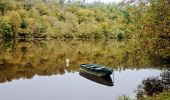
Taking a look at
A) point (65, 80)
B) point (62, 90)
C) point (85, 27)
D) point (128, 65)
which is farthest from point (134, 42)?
point (85, 27)

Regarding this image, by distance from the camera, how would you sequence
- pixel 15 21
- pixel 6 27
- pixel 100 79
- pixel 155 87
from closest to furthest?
pixel 155 87 → pixel 100 79 → pixel 6 27 → pixel 15 21

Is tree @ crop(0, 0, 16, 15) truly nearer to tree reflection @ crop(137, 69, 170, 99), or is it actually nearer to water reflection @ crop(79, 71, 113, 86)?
water reflection @ crop(79, 71, 113, 86)

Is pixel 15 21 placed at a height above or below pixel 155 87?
above

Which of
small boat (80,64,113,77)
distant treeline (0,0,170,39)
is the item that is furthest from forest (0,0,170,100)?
small boat (80,64,113,77)

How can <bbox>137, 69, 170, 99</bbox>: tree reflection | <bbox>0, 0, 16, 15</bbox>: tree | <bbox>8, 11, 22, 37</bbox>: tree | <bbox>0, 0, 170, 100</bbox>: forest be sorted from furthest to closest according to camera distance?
<bbox>0, 0, 16, 15</bbox>: tree, <bbox>8, 11, 22, 37</bbox>: tree, <bbox>137, 69, 170, 99</bbox>: tree reflection, <bbox>0, 0, 170, 100</bbox>: forest

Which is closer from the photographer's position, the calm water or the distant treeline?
the calm water

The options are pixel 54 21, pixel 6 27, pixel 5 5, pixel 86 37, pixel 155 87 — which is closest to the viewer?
pixel 155 87

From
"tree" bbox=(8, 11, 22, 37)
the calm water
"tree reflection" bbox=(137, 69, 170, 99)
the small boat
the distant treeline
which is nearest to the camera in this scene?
"tree reflection" bbox=(137, 69, 170, 99)

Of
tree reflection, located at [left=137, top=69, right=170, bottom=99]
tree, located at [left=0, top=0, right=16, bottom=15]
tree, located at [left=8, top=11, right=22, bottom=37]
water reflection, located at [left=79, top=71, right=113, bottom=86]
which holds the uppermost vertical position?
tree, located at [left=0, top=0, right=16, bottom=15]

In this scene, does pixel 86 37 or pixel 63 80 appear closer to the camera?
pixel 63 80

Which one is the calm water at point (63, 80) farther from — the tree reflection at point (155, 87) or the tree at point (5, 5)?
the tree at point (5, 5)

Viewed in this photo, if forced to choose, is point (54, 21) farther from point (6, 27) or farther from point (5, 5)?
point (6, 27)

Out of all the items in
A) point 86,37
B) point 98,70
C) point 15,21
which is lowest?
point 86,37

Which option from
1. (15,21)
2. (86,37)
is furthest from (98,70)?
(86,37)
